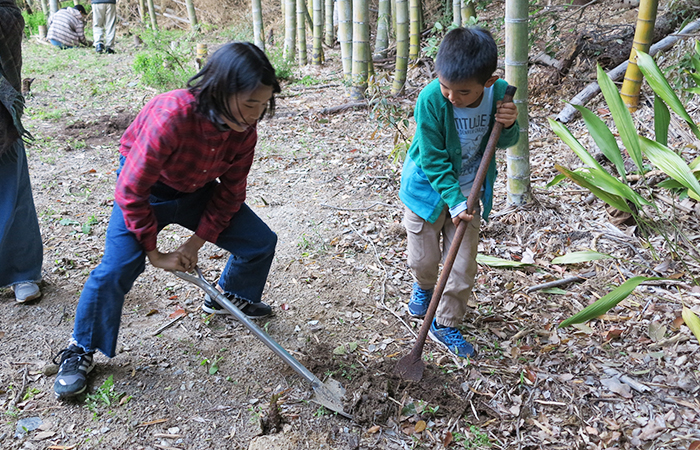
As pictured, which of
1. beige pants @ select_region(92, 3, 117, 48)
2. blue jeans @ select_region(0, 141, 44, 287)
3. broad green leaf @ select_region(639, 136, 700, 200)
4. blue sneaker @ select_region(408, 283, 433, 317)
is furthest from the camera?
beige pants @ select_region(92, 3, 117, 48)

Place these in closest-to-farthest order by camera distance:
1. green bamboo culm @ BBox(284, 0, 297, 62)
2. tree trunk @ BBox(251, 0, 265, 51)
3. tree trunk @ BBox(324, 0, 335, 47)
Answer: tree trunk @ BBox(251, 0, 265, 51), green bamboo culm @ BBox(284, 0, 297, 62), tree trunk @ BBox(324, 0, 335, 47)

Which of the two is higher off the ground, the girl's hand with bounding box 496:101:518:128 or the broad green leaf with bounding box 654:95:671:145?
the girl's hand with bounding box 496:101:518:128

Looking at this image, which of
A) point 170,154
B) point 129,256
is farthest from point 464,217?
point 129,256

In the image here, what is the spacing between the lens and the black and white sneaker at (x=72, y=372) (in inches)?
76.9

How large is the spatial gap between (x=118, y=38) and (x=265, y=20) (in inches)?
135

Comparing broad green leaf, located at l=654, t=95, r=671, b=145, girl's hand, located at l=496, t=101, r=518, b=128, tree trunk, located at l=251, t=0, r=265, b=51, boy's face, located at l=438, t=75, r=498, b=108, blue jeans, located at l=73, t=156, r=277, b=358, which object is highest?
tree trunk, located at l=251, t=0, r=265, b=51

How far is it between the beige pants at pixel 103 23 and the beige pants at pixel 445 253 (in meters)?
9.76

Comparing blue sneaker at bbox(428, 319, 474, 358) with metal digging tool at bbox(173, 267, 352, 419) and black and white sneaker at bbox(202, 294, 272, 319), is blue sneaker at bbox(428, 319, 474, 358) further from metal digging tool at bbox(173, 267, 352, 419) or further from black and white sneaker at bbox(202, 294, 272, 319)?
black and white sneaker at bbox(202, 294, 272, 319)

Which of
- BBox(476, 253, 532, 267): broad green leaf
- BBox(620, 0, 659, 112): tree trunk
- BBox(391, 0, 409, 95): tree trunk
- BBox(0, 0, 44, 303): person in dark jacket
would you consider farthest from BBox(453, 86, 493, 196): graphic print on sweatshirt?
BBox(391, 0, 409, 95): tree trunk

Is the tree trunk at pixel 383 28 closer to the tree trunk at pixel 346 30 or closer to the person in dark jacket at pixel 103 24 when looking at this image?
the tree trunk at pixel 346 30

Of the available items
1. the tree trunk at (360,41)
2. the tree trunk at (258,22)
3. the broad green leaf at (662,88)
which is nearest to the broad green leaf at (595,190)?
the broad green leaf at (662,88)

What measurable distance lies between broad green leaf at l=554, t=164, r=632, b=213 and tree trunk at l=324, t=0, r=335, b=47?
690 cm

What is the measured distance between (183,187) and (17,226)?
3.54 ft

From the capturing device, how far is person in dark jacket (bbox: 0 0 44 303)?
2.24 meters
